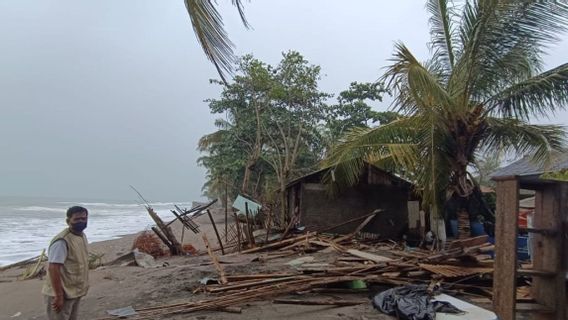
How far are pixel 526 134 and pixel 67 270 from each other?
9.45 metres

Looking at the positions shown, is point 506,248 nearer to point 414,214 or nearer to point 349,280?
point 349,280

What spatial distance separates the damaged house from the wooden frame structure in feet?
34.8

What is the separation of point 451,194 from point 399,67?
3928 millimetres

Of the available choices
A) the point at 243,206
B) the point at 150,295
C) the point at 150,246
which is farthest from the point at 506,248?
the point at 150,246

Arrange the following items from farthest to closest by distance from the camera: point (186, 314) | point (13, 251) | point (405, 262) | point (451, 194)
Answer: point (13, 251)
point (451, 194)
point (405, 262)
point (186, 314)

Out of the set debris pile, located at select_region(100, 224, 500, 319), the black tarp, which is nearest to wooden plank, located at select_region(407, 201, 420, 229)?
debris pile, located at select_region(100, 224, 500, 319)

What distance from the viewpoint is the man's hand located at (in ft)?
16.3

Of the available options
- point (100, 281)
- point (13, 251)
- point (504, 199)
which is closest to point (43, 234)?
point (13, 251)

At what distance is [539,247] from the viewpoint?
3793 mm

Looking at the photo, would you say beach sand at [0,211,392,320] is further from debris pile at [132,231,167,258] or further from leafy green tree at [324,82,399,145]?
leafy green tree at [324,82,399,145]

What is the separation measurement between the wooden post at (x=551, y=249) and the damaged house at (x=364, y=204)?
34.7 feet

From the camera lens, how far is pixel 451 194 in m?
11.9

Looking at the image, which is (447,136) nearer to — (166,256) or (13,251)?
(166,256)

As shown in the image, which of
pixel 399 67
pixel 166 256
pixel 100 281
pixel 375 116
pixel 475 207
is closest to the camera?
pixel 399 67
